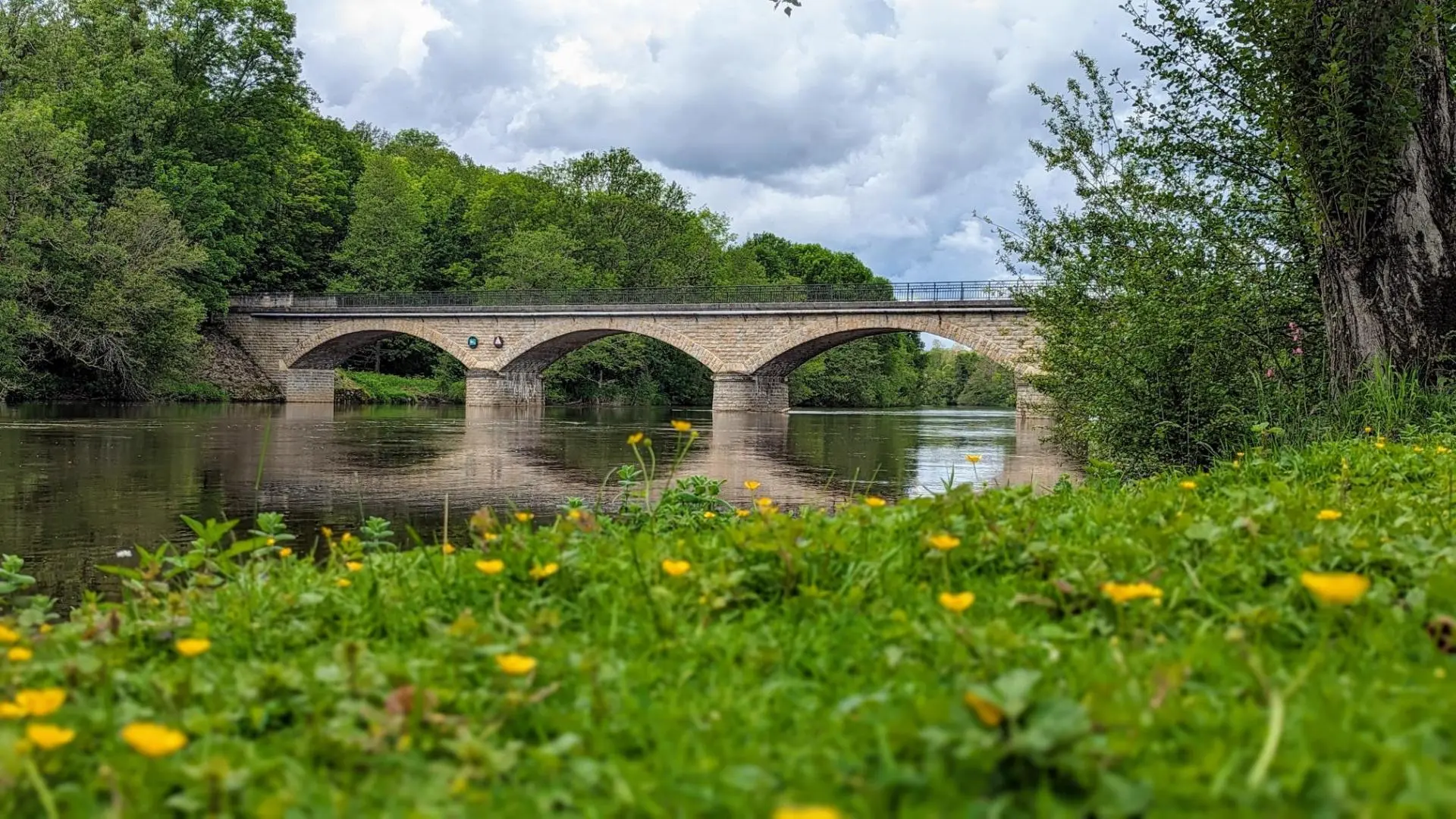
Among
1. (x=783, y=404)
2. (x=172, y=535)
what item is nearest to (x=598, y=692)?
(x=172, y=535)

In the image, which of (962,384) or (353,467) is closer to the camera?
(353,467)

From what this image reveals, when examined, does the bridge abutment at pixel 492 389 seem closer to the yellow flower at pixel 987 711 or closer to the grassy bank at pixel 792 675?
the grassy bank at pixel 792 675

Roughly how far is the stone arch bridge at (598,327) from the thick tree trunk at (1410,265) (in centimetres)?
2848

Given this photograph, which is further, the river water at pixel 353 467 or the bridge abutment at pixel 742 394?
the bridge abutment at pixel 742 394

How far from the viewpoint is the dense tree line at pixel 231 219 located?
99.8ft

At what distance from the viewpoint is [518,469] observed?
15383 millimetres

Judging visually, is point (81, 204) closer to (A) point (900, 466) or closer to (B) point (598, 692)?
(A) point (900, 466)

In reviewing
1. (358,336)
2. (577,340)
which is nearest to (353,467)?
(577,340)

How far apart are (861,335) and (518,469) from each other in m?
27.2

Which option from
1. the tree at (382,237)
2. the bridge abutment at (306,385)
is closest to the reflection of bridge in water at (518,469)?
the bridge abutment at (306,385)

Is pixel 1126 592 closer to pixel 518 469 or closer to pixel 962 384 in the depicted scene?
pixel 518 469

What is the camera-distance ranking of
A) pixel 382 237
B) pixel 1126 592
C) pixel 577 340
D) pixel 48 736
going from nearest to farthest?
pixel 48 736, pixel 1126 592, pixel 577 340, pixel 382 237

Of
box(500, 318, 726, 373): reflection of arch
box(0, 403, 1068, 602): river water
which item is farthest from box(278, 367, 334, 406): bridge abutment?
box(0, 403, 1068, 602): river water

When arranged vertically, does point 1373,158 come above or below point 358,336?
below
